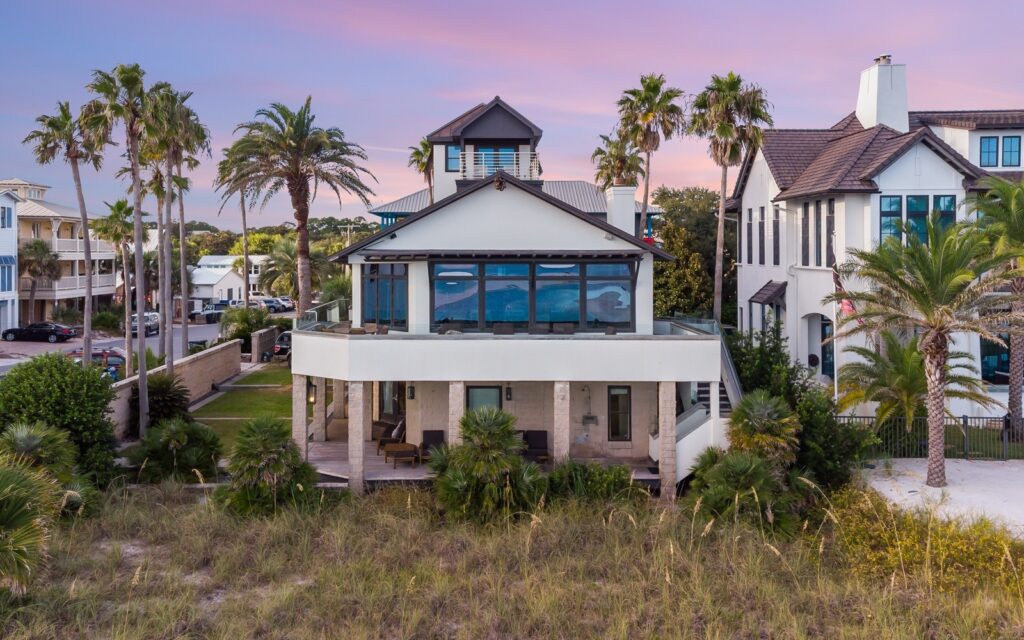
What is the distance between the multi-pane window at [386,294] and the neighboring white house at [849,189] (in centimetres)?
1344

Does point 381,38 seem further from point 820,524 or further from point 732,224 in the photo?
point 732,224

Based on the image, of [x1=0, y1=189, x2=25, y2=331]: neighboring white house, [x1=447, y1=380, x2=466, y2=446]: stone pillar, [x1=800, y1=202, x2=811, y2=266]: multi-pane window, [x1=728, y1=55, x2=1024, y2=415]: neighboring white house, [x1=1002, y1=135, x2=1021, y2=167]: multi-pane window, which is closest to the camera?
[x1=447, y1=380, x2=466, y2=446]: stone pillar

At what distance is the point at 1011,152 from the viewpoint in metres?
30.9

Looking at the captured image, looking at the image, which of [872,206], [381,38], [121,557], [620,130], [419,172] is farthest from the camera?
[419,172]

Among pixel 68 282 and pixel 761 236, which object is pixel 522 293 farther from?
pixel 68 282

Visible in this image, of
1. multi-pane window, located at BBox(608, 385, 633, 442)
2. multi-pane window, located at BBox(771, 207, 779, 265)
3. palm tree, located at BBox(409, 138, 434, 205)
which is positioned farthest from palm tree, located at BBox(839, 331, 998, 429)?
palm tree, located at BBox(409, 138, 434, 205)

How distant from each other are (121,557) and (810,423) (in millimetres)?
17109

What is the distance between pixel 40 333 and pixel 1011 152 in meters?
59.4

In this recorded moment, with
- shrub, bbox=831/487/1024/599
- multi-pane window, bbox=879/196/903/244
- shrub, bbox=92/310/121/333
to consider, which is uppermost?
multi-pane window, bbox=879/196/903/244

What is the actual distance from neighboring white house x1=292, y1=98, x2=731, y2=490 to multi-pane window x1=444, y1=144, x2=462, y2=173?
5521 mm

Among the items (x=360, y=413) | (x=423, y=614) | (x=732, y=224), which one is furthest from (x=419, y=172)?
(x=423, y=614)

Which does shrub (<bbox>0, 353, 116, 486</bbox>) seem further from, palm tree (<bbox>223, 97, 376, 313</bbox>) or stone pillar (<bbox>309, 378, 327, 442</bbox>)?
palm tree (<bbox>223, 97, 376, 313</bbox>)

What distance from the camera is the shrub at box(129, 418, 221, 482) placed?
75.0 feet

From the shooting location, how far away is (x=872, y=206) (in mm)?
27172
